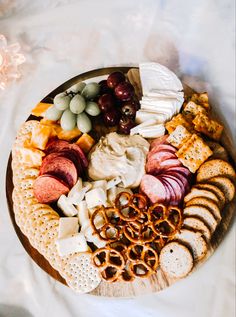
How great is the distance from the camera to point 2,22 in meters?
2.28

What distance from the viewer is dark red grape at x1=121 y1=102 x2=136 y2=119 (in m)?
→ 1.69

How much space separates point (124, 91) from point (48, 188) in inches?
18.2

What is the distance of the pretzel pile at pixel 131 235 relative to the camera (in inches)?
56.2

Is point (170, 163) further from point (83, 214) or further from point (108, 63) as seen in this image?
point (108, 63)

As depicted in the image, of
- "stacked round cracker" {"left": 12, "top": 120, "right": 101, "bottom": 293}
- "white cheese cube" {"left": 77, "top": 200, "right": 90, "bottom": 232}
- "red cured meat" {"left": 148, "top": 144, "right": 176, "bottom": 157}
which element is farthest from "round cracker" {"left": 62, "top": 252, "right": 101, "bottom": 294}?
"red cured meat" {"left": 148, "top": 144, "right": 176, "bottom": 157}

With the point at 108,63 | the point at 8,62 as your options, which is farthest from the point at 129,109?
the point at 8,62

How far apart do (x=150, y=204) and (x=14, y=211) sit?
1.64 feet

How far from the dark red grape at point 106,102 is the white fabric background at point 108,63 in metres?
0.44

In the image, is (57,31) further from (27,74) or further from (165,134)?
(165,134)

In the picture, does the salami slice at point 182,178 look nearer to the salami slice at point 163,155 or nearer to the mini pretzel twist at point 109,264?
the salami slice at point 163,155

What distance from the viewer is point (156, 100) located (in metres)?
1.67

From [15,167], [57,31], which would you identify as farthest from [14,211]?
[57,31]

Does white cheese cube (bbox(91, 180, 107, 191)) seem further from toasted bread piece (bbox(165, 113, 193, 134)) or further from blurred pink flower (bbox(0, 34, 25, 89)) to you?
blurred pink flower (bbox(0, 34, 25, 89))

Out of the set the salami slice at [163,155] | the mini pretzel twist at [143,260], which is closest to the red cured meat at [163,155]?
the salami slice at [163,155]
